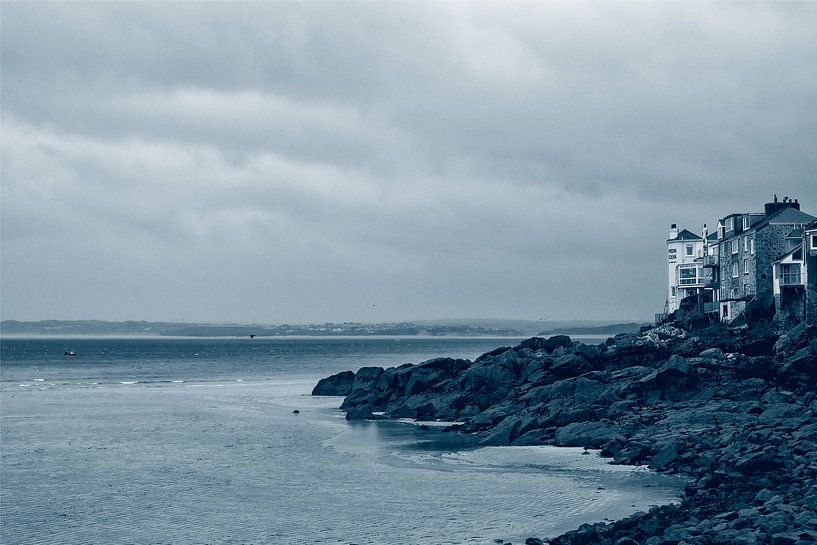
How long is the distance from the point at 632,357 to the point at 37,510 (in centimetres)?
4131

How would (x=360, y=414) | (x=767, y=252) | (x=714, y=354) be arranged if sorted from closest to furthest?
1. (x=714, y=354)
2. (x=360, y=414)
3. (x=767, y=252)

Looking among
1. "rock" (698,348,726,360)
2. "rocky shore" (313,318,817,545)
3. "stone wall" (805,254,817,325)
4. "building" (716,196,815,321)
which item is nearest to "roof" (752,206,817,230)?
"building" (716,196,815,321)

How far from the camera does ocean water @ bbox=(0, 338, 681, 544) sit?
30625 mm

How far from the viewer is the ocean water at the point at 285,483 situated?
3062 centimetres

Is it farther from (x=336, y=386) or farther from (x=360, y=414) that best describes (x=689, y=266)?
(x=360, y=414)

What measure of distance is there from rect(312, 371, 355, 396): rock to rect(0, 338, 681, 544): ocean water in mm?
15811

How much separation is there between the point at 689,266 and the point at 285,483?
205 feet

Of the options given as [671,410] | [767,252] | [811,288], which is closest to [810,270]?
[811,288]

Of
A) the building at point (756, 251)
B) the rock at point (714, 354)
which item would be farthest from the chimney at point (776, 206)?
the rock at point (714, 354)

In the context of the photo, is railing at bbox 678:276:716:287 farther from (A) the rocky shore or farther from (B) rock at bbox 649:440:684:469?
(B) rock at bbox 649:440:684:469

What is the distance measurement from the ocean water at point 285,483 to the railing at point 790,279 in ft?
94.5

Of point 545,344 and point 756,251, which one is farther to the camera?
point 545,344

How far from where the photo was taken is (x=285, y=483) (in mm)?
39250

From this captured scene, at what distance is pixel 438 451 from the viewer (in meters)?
47.4
